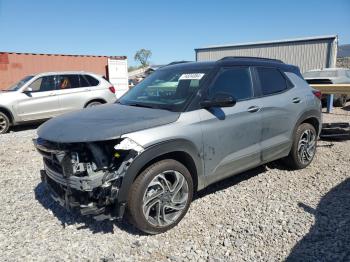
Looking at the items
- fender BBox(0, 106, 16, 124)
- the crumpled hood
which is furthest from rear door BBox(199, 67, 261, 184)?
fender BBox(0, 106, 16, 124)

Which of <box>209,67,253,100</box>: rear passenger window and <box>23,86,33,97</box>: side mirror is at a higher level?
<box>209,67,253,100</box>: rear passenger window

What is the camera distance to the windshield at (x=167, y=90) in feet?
12.4

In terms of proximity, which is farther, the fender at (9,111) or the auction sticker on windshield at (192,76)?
the fender at (9,111)

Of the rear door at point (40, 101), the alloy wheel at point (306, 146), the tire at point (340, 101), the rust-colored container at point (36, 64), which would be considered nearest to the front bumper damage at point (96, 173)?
the alloy wheel at point (306, 146)

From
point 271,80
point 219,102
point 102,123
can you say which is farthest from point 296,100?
point 102,123

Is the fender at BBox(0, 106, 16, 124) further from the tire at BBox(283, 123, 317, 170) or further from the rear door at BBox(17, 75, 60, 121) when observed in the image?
the tire at BBox(283, 123, 317, 170)

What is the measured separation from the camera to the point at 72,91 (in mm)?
9906

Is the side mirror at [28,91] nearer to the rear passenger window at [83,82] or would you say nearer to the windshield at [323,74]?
the rear passenger window at [83,82]

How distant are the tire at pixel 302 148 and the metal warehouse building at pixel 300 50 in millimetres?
15375

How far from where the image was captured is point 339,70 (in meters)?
13.3

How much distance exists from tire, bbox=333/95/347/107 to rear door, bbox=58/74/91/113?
33.4ft

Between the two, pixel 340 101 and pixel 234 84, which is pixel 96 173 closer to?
pixel 234 84

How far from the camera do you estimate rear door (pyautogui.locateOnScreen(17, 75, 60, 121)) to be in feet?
30.5

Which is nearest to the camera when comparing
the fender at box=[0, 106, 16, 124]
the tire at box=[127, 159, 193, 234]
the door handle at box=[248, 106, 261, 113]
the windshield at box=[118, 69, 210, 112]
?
the tire at box=[127, 159, 193, 234]
